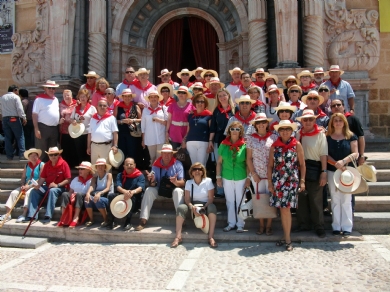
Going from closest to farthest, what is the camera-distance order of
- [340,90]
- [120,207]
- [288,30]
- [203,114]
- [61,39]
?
[120,207] < [203,114] < [340,90] < [288,30] < [61,39]

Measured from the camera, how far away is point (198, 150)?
21.6ft

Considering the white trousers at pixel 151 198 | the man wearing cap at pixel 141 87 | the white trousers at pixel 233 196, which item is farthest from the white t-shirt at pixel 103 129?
the white trousers at pixel 233 196

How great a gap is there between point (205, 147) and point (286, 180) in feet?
5.47

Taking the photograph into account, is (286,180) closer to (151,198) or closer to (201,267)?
(201,267)

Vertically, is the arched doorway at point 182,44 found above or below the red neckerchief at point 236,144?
above

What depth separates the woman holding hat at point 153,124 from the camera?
701 centimetres

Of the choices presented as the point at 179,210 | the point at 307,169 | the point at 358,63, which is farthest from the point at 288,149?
the point at 358,63

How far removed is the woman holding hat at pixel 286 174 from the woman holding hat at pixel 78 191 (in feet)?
10.00

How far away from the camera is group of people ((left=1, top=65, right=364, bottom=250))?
561 centimetres

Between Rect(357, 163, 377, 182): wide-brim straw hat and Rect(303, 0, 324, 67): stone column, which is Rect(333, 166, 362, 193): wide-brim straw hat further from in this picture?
Rect(303, 0, 324, 67): stone column

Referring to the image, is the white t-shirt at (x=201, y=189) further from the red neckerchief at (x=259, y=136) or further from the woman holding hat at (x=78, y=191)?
the woman holding hat at (x=78, y=191)

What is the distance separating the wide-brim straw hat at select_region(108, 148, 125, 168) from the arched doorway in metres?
6.04

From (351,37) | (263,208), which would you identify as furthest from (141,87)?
(351,37)

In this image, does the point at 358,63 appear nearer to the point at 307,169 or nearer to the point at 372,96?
the point at 372,96
